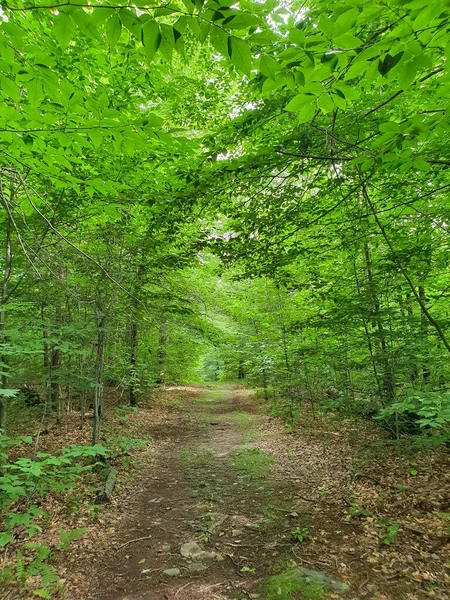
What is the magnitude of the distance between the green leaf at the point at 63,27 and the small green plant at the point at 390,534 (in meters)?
5.46

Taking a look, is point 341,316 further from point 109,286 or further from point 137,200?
point 109,286

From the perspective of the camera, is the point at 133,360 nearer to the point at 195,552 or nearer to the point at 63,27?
the point at 195,552

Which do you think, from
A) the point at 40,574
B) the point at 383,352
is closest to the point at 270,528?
the point at 40,574

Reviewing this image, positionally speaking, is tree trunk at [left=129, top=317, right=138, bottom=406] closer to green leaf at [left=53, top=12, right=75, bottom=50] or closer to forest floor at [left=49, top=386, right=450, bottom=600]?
forest floor at [left=49, top=386, right=450, bottom=600]

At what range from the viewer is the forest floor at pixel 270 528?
352cm

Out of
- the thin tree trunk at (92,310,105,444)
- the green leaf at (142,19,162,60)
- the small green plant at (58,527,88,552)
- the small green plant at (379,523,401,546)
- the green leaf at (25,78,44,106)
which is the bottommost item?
the small green plant at (379,523,401,546)

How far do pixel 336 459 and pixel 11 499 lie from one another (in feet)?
19.0

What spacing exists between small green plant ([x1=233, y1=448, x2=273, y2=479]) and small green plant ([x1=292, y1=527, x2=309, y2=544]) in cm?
209

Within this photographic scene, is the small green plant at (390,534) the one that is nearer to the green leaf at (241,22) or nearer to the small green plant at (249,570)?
the small green plant at (249,570)

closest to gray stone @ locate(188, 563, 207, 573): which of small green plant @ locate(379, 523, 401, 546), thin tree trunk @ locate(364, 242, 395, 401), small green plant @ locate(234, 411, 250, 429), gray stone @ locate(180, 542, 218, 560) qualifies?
gray stone @ locate(180, 542, 218, 560)

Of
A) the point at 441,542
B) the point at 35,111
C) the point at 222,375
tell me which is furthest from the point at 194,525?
the point at 222,375

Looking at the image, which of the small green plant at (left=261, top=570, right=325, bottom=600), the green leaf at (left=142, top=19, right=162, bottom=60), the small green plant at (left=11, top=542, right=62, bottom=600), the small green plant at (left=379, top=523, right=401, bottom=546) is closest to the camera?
the green leaf at (left=142, top=19, right=162, bottom=60)

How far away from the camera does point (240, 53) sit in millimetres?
1394

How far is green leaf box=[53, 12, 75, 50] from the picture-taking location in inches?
55.9
